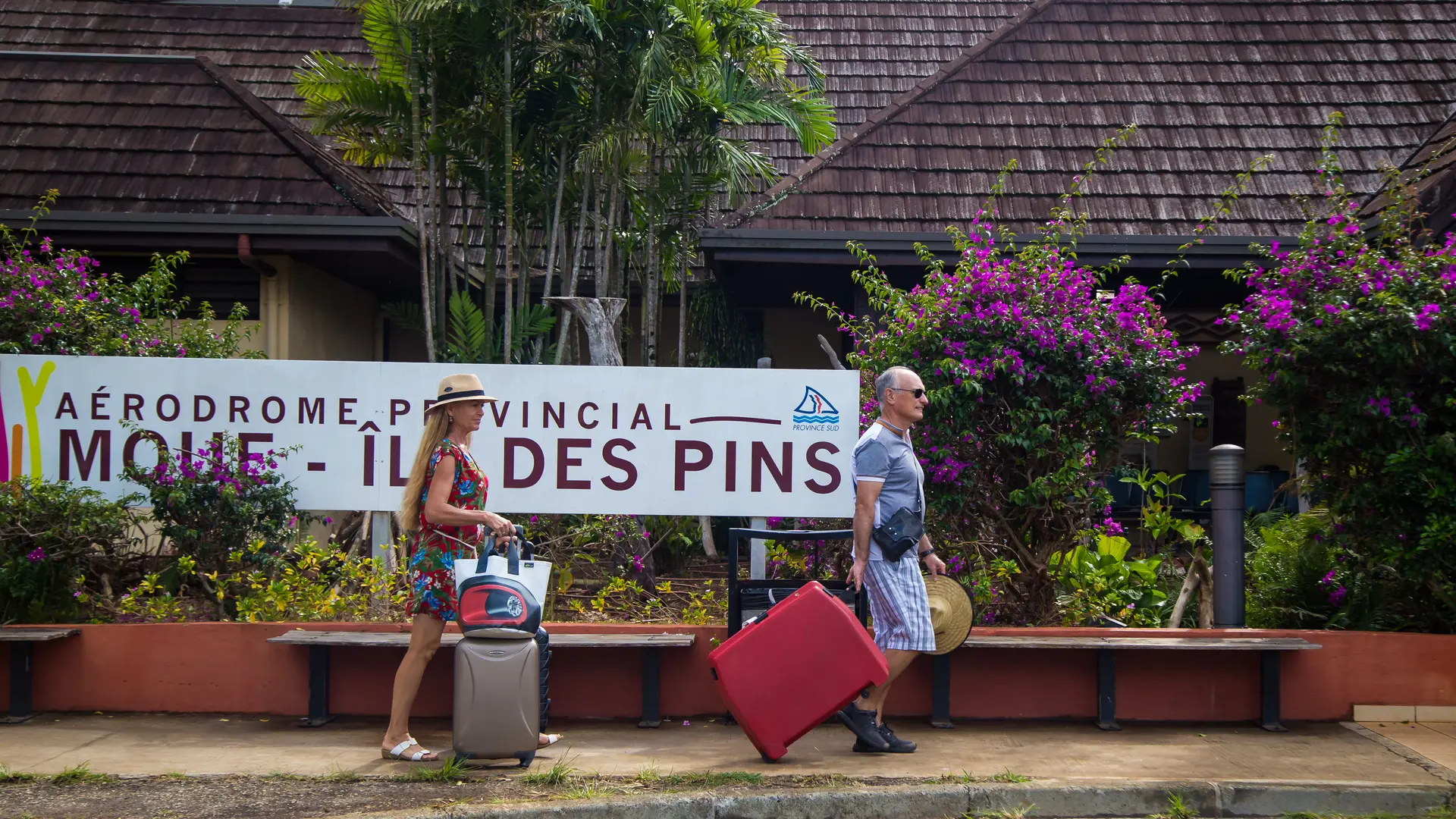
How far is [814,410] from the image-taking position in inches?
236

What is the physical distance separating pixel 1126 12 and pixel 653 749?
9484mm

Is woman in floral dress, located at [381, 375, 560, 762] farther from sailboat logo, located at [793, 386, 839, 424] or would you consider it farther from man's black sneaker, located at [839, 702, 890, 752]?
sailboat logo, located at [793, 386, 839, 424]

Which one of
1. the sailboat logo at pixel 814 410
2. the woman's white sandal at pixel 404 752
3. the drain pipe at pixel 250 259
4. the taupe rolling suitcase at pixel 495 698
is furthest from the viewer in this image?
the drain pipe at pixel 250 259

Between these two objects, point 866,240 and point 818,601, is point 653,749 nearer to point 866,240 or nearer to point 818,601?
point 818,601

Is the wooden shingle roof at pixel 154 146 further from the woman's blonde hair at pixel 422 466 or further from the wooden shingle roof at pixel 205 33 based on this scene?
the woman's blonde hair at pixel 422 466

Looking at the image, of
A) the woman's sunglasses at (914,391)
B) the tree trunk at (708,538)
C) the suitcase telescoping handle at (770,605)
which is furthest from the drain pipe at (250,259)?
the woman's sunglasses at (914,391)

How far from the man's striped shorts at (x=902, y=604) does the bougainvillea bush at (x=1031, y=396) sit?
1.03 m

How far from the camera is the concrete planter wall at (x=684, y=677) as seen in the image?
18.2 feet

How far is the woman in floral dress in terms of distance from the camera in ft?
15.5

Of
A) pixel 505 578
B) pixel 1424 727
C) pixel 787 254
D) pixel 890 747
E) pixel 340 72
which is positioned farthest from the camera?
pixel 787 254

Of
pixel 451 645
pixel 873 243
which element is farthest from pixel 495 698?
pixel 873 243

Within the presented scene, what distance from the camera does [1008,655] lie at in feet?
18.4

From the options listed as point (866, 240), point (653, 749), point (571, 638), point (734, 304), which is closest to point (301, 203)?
point (734, 304)

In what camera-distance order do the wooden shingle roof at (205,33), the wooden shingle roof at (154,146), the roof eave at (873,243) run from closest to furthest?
the roof eave at (873,243)
the wooden shingle roof at (154,146)
the wooden shingle roof at (205,33)
